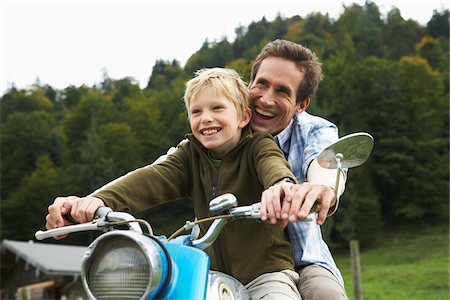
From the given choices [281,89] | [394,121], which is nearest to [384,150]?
[394,121]

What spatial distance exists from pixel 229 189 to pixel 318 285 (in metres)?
0.55

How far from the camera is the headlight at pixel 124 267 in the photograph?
6.45 ft

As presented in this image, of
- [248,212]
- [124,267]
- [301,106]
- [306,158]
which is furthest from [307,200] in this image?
[301,106]

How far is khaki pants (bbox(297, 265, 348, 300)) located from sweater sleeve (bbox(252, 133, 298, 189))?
1.77 feet

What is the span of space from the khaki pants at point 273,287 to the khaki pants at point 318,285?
0.19m

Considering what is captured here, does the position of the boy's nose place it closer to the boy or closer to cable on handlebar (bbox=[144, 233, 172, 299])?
the boy

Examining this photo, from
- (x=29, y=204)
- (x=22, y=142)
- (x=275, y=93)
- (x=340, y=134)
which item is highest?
(x=22, y=142)

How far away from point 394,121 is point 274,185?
214ft

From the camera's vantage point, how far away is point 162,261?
6.54ft

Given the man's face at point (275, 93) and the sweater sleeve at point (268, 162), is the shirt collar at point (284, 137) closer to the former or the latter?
the man's face at point (275, 93)

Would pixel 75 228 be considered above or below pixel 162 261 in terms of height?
above

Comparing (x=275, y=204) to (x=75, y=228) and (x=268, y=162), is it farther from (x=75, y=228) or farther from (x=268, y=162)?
(x=75, y=228)

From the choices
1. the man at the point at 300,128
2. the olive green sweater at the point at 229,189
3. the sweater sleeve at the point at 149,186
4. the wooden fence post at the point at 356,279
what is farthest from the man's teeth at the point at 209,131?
the wooden fence post at the point at 356,279

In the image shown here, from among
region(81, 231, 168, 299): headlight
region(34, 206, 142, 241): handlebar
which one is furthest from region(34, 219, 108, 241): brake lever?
region(81, 231, 168, 299): headlight
